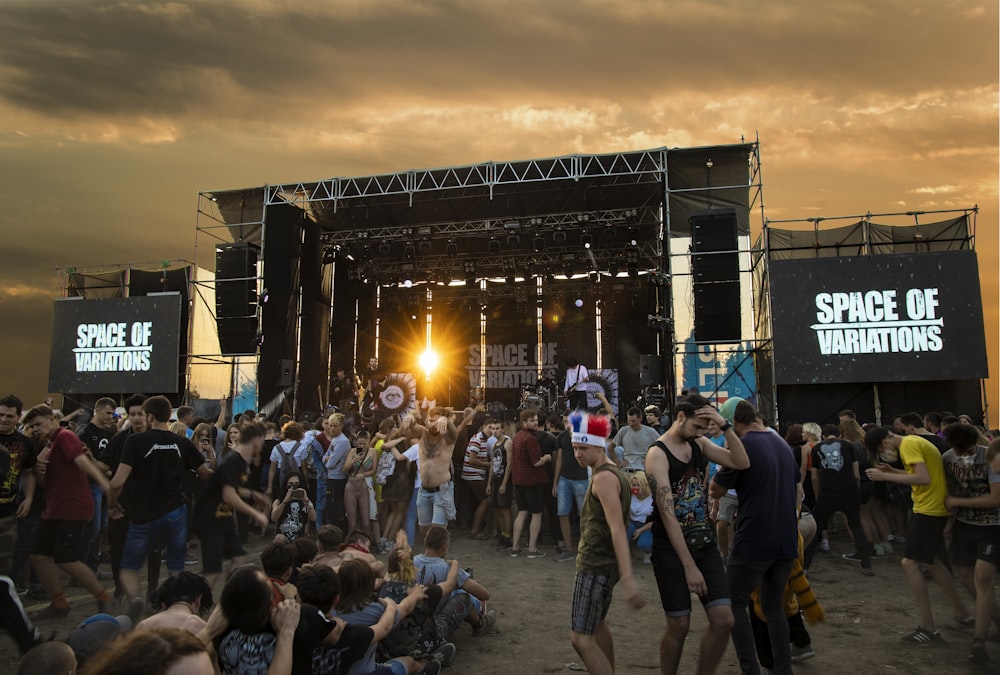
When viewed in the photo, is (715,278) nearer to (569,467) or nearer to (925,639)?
(569,467)

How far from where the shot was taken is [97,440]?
7.17 metres

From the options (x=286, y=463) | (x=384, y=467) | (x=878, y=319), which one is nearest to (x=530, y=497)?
(x=384, y=467)

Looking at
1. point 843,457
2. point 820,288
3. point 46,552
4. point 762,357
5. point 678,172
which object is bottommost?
point 46,552

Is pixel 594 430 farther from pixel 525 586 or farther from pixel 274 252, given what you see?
pixel 274 252

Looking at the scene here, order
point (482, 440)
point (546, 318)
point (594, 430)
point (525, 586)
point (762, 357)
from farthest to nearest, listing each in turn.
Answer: point (546, 318), point (762, 357), point (482, 440), point (525, 586), point (594, 430)

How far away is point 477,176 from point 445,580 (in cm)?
1417

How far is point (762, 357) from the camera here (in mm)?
15391

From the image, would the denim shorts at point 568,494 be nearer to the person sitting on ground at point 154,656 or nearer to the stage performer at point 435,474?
the stage performer at point 435,474

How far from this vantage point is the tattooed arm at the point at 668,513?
3.67m

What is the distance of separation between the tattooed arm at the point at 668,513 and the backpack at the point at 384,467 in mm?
5374

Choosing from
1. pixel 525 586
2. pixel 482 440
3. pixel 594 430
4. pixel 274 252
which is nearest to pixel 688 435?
pixel 594 430

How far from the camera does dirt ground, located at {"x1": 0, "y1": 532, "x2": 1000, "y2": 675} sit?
4.75 m

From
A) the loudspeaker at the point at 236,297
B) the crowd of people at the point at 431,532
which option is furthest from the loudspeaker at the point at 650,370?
the loudspeaker at the point at 236,297

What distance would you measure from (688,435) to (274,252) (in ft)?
52.1
